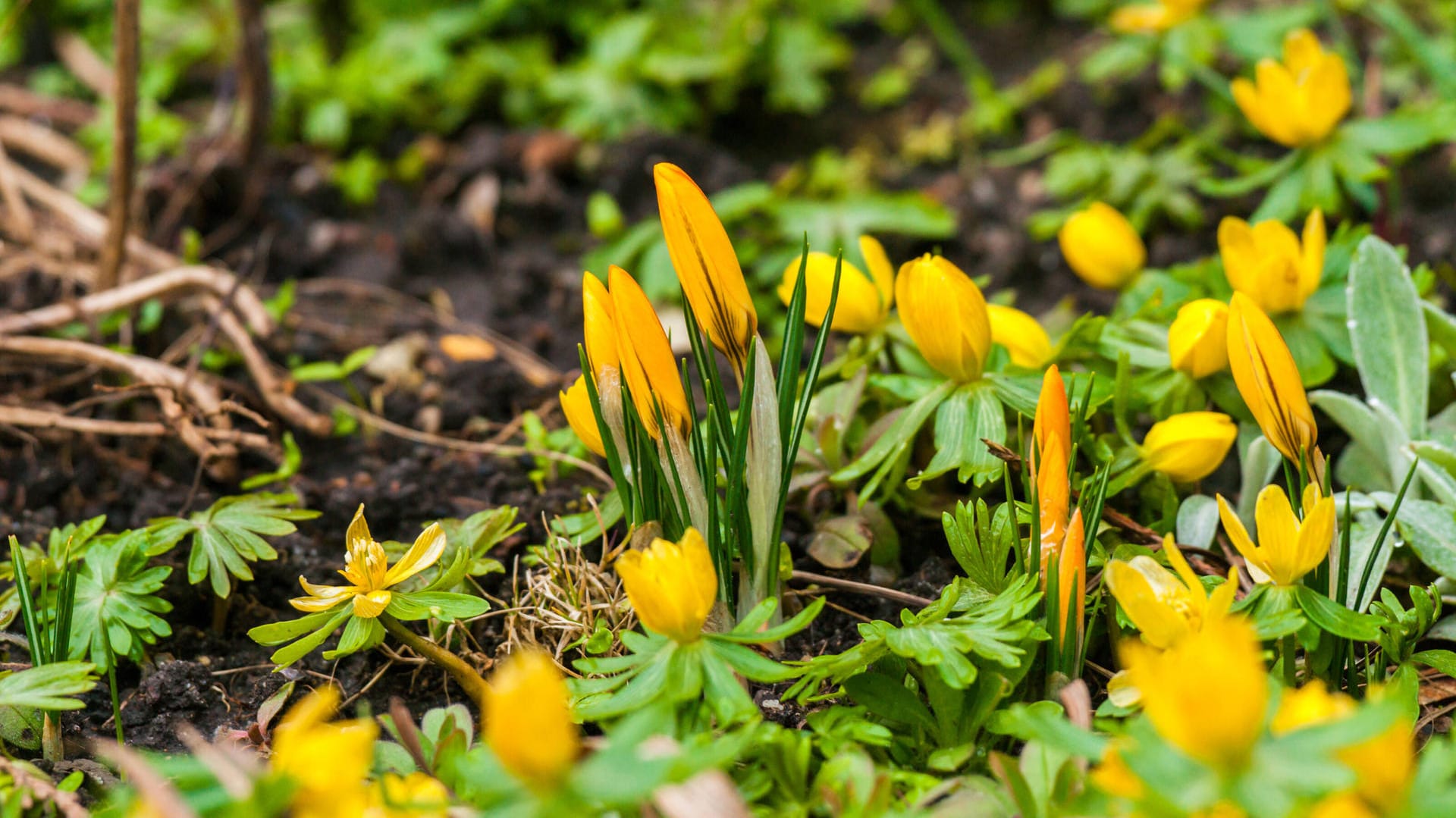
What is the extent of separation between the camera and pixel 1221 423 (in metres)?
1.33

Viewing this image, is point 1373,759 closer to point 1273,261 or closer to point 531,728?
point 531,728

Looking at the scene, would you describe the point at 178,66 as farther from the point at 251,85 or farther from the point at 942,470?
the point at 942,470

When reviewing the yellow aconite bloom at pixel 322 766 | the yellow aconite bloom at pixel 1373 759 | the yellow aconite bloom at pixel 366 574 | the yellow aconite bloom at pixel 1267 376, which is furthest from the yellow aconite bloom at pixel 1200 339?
the yellow aconite bloom at pixel 322 766

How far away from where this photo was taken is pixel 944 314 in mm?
1321

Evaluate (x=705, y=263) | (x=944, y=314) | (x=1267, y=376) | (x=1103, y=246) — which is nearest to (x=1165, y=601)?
(x=1267, y=376)

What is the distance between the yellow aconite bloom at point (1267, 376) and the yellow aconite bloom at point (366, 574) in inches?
34.0

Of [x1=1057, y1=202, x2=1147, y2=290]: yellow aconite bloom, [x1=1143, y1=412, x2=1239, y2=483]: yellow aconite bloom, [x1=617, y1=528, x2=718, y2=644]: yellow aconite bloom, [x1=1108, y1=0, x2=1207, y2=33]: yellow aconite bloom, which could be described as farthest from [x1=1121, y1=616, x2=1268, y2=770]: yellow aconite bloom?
[x1=1108, y1=0, x2=1207, y2=33]: yellow aconite bloom

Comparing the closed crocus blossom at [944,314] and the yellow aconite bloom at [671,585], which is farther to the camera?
the closed crocus blossom at [944,314]

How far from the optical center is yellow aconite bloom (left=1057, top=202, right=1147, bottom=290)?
1.79 metres

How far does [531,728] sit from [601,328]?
53cm

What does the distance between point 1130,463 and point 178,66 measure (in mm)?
3054

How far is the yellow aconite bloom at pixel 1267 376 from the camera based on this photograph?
1.11 metres

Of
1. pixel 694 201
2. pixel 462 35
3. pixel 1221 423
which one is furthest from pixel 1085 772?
pixel 462 35

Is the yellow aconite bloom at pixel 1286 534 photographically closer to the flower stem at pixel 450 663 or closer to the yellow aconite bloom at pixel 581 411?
the yellow aconite bloom at pixel 581 411
